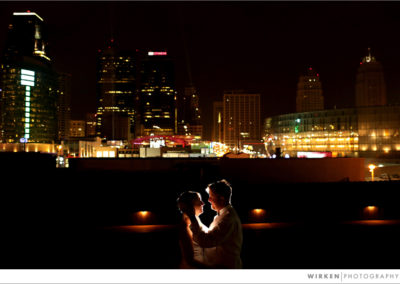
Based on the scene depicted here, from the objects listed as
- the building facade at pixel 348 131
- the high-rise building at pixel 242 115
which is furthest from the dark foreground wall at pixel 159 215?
the high-rise building at pixel 242 115

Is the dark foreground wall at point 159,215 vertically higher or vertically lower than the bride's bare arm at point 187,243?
lower

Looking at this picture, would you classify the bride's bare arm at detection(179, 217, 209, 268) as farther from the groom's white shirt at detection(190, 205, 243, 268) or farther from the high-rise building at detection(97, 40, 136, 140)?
the high-rise building at detection(97, 40, 136, 140)

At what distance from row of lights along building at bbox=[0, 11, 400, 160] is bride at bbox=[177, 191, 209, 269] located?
A: 1984 cm

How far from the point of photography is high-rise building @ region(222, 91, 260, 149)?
18812 centimetres

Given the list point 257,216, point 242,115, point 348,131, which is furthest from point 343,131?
point 242,115

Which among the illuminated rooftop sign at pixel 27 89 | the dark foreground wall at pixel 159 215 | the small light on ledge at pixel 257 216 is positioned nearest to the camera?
the dark foreground wall at pixel 159 215

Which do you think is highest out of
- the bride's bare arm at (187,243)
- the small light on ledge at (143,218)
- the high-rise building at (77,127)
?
the high-rise building at (77,127)

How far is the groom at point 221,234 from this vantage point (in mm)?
3680

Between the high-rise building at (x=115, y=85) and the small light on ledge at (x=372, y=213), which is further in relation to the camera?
the high-rise building at (x=115, y=85)

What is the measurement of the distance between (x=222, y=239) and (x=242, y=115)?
18759 cm

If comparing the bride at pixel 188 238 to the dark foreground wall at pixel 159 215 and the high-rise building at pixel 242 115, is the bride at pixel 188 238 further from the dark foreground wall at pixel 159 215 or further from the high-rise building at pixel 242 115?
the high-rise building at pixel 242 115

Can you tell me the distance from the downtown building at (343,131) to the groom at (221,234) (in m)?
57.6

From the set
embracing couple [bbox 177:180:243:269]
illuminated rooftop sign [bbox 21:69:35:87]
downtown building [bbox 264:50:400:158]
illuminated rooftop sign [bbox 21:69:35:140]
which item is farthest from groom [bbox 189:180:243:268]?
illuminated rooftop sign [bbox 21:69:35:87]

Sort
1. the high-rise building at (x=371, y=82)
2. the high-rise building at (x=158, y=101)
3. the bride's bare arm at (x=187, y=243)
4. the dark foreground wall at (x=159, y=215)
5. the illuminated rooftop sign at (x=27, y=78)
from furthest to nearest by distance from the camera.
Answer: the high-rise building at (x=158, y=101) < the high-rise building at (x=371, y=82) < the illuminated rooftop sign at (x=27, y=78) < the dark foreground wall at (x=159, y=215) < the bride's bare arm at (x=187, y=243)
